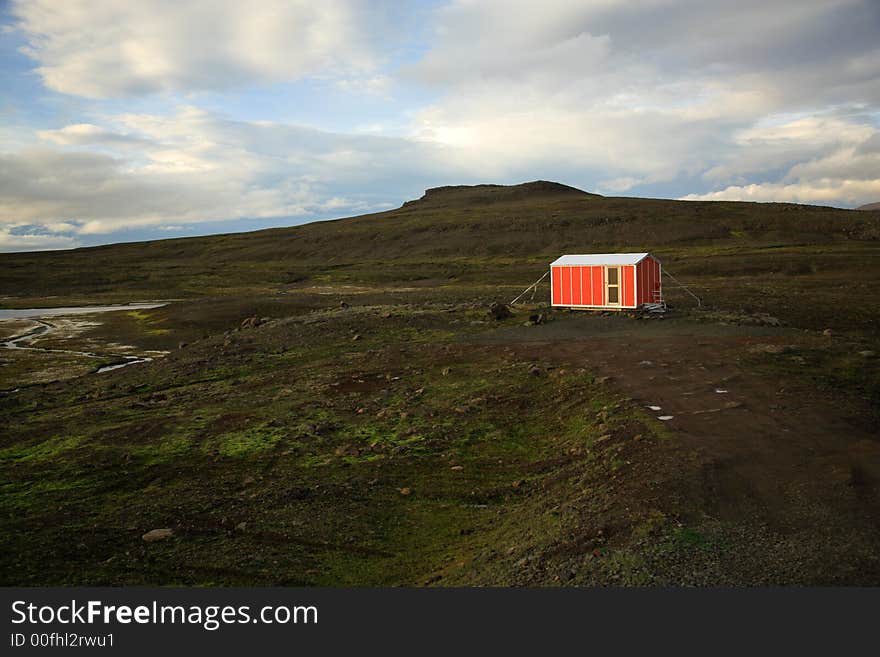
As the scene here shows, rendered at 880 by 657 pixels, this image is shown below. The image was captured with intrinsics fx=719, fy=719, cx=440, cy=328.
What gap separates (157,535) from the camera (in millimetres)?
13508

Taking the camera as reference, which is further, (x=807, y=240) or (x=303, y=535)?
(x=807, y=240)

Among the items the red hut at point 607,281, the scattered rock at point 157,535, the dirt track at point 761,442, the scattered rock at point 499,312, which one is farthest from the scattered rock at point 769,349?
the scattered rock at point 157,535

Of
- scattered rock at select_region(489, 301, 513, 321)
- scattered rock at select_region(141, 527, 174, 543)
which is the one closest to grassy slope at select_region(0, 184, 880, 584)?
scattered rock at select_region(141, 527, 174, 543)

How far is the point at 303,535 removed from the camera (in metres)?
13.5

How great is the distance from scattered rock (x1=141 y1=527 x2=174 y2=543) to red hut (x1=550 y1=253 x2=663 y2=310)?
94.7 ft

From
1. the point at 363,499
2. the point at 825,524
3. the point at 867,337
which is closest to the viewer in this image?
the point at 825,524

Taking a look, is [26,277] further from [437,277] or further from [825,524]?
[825,524]

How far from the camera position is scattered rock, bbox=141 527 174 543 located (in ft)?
44.0

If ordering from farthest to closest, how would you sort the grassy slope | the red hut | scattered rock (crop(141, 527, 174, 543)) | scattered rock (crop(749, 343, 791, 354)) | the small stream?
1. the small stream
2. the red hut
3. scattered rock (crop(749, 343, 791, 354))
4. scattered rock (crop(141, 527, 174, 543))
5. the grassy slope

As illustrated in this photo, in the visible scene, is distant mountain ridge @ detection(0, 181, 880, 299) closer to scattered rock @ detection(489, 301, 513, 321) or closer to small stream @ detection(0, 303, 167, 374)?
small stream @ detection(0, 303, 167, 374)

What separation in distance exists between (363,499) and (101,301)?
260 feet

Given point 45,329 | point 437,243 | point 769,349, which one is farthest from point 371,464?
point 437,243

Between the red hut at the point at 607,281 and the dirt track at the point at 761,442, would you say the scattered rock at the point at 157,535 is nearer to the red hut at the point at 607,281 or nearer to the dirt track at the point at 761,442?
the dirt track at the point at 761,442

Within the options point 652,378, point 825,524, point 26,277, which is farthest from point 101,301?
point 825,524
